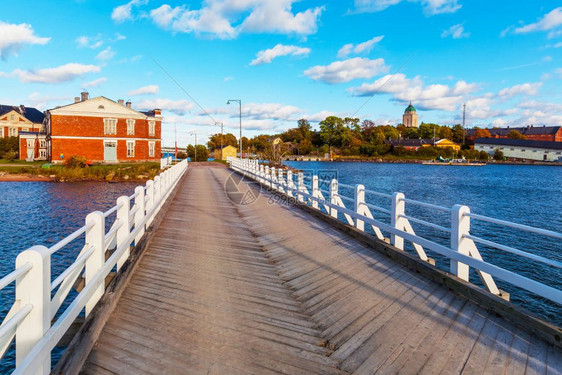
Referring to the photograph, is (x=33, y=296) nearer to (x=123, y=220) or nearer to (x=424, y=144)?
(x=123, y=220)

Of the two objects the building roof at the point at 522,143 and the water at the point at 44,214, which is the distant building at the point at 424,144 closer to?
the building roof at the point at 522,143

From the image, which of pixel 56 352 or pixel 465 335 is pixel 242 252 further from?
pixel 465 335

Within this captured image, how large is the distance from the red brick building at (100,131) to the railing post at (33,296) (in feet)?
186

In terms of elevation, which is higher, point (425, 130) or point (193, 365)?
point (425, 130)

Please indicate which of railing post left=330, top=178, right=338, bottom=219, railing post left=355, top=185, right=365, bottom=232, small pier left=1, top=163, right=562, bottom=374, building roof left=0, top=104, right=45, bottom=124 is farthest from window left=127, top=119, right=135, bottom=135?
railing post left=355, top=185, right=365, bottom=232

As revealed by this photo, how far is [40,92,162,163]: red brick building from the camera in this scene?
2098 inches

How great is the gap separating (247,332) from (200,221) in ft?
27.5

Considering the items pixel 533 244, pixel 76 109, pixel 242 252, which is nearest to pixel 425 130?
pixel 76 109

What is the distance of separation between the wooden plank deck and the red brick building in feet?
172

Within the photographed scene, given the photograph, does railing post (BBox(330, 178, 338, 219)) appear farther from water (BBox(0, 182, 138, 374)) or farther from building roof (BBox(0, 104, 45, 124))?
building roof (BBox(0, 104, 45, 124))

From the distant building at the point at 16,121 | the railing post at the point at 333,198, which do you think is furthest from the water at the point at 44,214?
the distant building at the point at 16,121

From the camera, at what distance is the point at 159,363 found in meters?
3.98

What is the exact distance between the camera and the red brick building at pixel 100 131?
53.3 meters

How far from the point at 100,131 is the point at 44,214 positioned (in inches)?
1334
